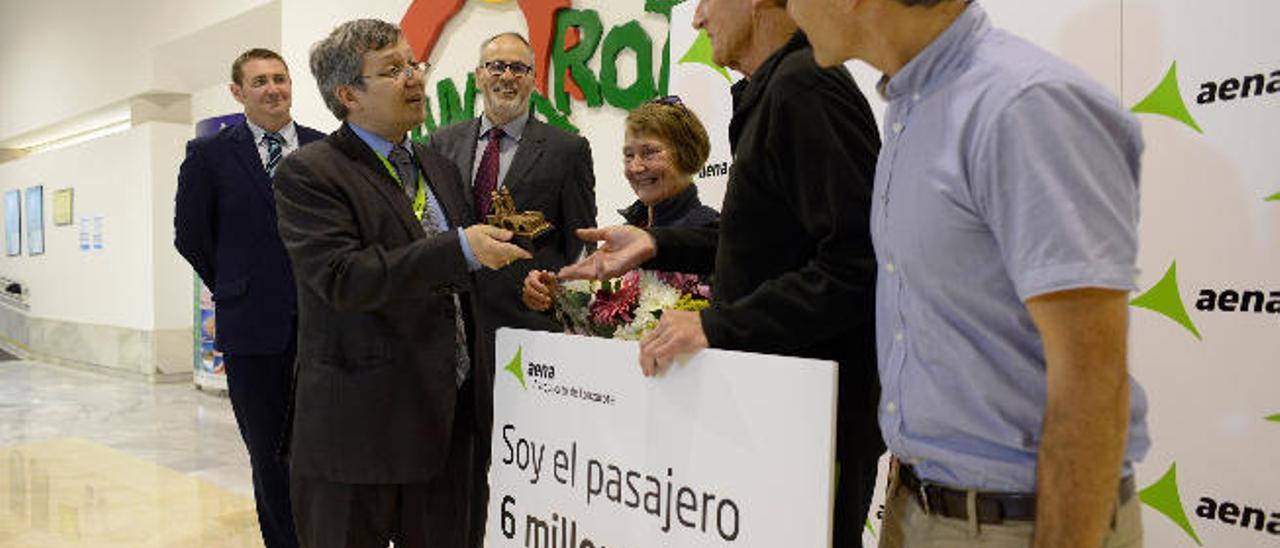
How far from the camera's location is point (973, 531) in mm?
1069

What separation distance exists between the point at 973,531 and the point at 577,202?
2263mm

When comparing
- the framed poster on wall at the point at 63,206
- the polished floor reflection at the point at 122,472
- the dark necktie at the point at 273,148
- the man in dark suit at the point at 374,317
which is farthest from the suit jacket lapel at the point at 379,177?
the framed poster on wall at the point at 63,206

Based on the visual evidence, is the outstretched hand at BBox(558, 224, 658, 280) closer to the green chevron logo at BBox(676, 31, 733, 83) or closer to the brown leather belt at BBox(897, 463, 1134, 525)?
the brown leather belt at BBox(897, 463, 1134, 525)

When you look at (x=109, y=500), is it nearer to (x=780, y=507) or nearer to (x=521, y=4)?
(x=521, y=4)

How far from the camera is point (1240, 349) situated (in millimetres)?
2219

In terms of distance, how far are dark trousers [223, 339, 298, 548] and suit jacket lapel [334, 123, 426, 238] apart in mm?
1459

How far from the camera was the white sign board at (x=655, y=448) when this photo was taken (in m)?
1.30

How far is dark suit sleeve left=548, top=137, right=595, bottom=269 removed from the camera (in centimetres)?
317

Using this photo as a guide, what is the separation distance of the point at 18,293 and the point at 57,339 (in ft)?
7.37

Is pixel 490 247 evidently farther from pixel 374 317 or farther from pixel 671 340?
pixel 671 340

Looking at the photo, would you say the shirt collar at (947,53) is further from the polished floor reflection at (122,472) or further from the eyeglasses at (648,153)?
the polished floor reflection at (122,472)

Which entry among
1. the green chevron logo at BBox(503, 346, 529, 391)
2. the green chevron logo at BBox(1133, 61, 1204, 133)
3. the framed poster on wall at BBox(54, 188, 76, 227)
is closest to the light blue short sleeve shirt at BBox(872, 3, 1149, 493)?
the green chevron logo at BBox(503, 346, 529, 391)

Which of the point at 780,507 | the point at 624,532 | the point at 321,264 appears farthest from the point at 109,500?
the point at 780,507

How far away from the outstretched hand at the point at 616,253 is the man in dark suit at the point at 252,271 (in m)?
1.92
